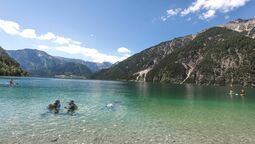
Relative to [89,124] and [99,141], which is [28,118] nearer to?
[89,124]

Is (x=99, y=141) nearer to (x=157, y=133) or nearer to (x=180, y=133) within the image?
(x=157, y=133)

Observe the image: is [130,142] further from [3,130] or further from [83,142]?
[3,130]

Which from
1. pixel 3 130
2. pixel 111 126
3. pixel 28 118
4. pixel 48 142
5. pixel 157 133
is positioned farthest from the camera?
pixel 28 118

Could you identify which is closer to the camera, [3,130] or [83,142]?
[83,142]

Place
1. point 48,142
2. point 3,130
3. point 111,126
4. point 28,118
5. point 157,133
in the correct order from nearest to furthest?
point 48,142
point 3,130
point 157,133
point 111,126
point 28,118

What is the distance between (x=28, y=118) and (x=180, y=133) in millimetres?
21189

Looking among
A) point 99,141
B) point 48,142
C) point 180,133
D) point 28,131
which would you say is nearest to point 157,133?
point 180,133

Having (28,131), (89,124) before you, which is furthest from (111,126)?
(28,131)

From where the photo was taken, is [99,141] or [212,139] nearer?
[99,141]

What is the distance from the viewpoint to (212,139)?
28188mm

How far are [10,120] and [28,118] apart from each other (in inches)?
107

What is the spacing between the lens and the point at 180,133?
101 ft

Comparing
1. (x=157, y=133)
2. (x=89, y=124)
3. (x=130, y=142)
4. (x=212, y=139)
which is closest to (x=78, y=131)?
(x=89, y=124)

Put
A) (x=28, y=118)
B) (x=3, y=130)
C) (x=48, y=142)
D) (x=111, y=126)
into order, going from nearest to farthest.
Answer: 1. (x=48, y=142)
2. (x=3, y=130)
3. (x=111, y=126)
4. (x=28, y=118)
